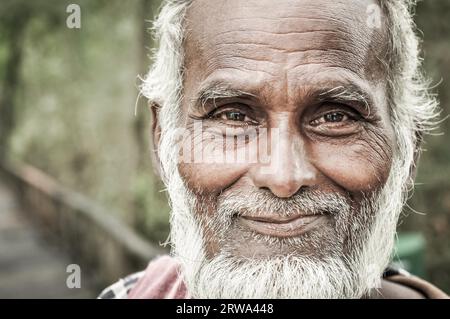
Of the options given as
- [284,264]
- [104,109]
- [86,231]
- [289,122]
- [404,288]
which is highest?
[104,109]

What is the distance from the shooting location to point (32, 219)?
32.6 feet

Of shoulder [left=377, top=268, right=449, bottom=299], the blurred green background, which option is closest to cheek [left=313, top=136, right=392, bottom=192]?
shoulder [left=377, top=268, right=449, bottom=299]

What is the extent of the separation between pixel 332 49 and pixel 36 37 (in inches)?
320

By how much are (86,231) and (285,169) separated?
6.39 metres

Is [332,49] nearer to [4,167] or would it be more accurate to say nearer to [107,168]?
[107,168]

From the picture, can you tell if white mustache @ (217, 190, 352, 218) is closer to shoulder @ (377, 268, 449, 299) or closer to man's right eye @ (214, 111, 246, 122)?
man's right eye @ (214, 111, 246, 122)

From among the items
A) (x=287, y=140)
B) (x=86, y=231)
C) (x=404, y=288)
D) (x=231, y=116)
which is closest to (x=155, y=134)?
(x=231, y=116)

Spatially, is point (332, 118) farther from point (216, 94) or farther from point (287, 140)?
point (216, 94)

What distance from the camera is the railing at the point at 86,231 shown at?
5.70m

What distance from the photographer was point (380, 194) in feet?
5.35

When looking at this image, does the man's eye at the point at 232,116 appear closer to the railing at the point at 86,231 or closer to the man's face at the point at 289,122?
the man's face at the point at 289,122

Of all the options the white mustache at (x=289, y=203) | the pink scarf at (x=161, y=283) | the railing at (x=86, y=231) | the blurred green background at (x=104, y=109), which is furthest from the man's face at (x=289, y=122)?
the railing at (x=86, y=231)
